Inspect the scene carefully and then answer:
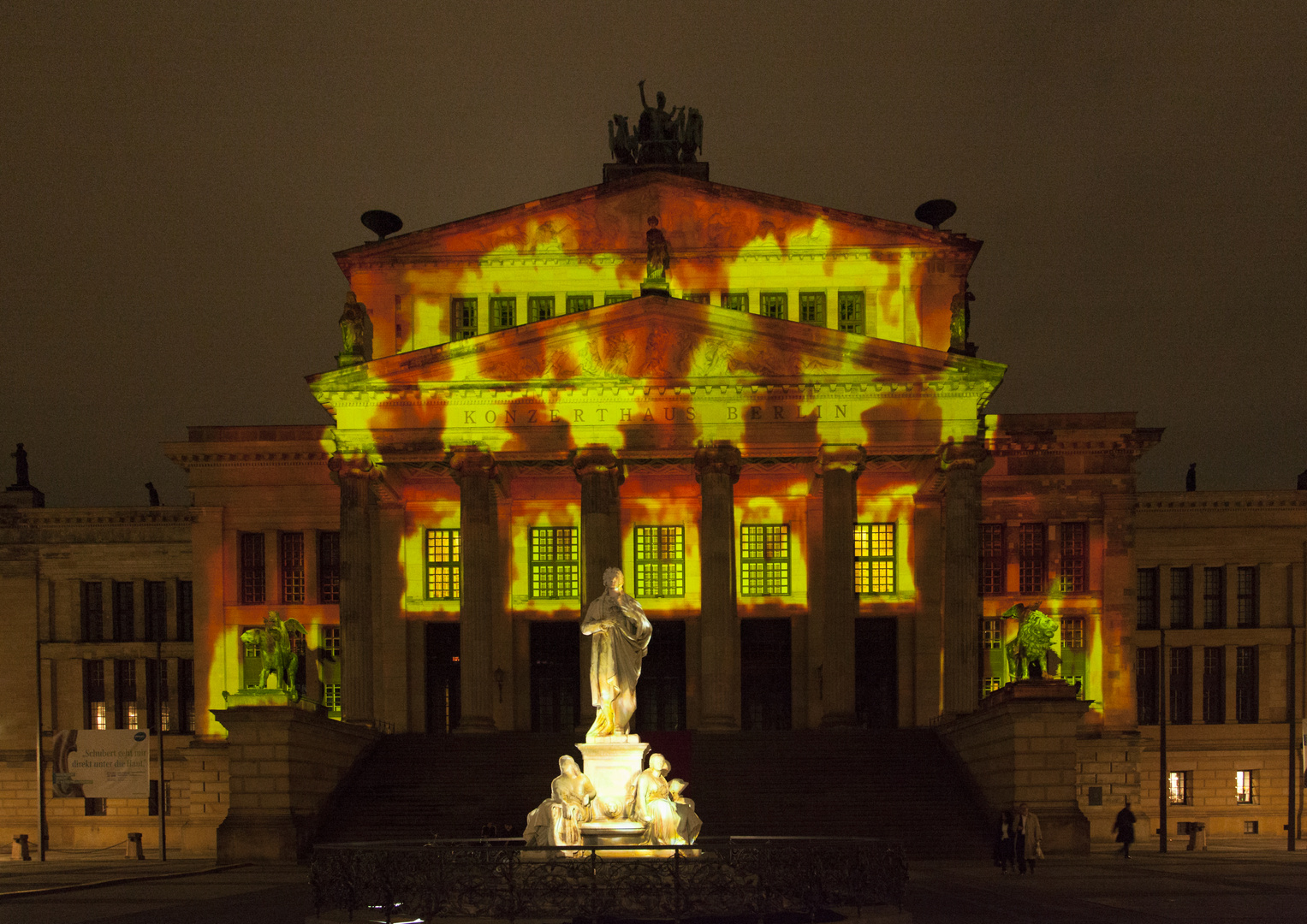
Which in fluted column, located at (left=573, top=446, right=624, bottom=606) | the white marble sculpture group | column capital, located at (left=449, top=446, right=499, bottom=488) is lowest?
the white marble sculpture group

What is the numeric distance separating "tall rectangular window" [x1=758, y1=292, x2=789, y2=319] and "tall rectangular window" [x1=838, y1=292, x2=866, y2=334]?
2.02 metres

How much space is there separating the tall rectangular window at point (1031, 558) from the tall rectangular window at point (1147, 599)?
20.7ft

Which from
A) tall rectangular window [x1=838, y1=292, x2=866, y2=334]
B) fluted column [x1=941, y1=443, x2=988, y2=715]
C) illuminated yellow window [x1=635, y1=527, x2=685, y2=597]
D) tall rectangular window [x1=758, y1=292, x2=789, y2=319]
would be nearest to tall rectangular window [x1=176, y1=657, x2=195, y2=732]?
illuminated yellow window [x1=635, y1=527, x2=685, y2=597]

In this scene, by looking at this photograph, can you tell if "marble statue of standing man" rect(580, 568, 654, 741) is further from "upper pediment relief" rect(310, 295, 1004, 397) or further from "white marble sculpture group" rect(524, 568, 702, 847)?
"upper pediment relief" rect(310, 295, 1004, 397)

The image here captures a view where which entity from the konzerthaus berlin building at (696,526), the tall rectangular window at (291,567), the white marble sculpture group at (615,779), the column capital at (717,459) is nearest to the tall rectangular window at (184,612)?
the konzerthaus berlin building at (696,526)

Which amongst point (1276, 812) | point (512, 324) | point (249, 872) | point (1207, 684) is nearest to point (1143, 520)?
point (1207, 684)

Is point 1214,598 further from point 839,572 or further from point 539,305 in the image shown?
point 539,305

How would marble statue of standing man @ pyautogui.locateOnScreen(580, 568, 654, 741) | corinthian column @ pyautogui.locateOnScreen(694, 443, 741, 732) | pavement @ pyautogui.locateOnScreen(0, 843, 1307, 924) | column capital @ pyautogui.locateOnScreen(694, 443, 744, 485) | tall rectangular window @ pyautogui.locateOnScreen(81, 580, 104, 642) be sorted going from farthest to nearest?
1. tall rectangular window @ pyautogui.locateOnScreen(81, 580, 104, 642)
2. column capital @ pyautogui.locateOnScreen(694, 443, 744, 485)
3. corinthian column @ pyautogui.locateOnScreen(694, 443, 741, 732)
4. pavement @ pyautogui.locateOnScreen(0, 843, 1307, 924)
5. marble statue of standing man @ pyautogui.locateOnScreen(580, 568, 654, 741)

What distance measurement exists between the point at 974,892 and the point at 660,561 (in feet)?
88.8

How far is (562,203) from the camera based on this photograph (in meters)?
52.9

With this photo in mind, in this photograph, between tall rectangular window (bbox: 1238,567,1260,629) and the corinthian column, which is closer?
the corinthian column

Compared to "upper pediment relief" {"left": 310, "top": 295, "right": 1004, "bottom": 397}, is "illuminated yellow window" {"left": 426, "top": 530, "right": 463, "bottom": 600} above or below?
below

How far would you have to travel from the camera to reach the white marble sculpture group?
72.8 feet

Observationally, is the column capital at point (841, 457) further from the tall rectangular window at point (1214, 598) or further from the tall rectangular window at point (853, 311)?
the tall rectangular window at point (1214, 598)
